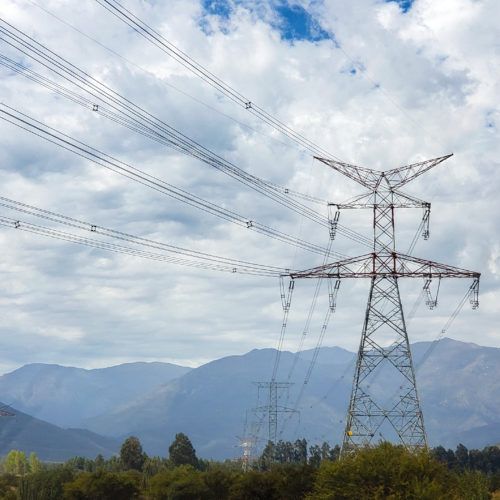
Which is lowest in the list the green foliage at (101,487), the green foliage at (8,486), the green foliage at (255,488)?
the green foliage at (8,486)

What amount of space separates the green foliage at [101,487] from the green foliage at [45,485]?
344cm

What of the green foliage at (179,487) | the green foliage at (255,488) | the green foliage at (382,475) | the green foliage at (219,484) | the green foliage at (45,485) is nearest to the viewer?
the green foliage at (382,475)

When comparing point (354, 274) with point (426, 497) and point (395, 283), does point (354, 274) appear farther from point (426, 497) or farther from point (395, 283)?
point (426, 497)

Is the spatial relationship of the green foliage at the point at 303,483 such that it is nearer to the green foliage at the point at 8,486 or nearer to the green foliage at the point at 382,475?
the green foliage at the point at 382,475

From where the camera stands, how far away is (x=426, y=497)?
56062mm

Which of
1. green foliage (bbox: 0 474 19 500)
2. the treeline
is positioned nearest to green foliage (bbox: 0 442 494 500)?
the treeline

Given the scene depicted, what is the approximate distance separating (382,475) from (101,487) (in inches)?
2843

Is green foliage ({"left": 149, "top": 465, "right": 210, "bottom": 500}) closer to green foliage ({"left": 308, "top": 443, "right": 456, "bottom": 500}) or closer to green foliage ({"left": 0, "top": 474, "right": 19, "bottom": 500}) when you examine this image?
green foliage ({"left": 0, "top": 474, "right": 19, "bottom": 500})

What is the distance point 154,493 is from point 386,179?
73.6 metres

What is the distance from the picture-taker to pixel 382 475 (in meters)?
61.2

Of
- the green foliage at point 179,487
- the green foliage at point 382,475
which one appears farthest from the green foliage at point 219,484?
the green foliage at point 382,475

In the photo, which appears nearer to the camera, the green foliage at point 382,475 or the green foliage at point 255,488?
the green foliage at point 382,475

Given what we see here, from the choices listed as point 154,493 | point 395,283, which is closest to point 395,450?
point 395,283

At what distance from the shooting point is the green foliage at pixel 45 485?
120 m
